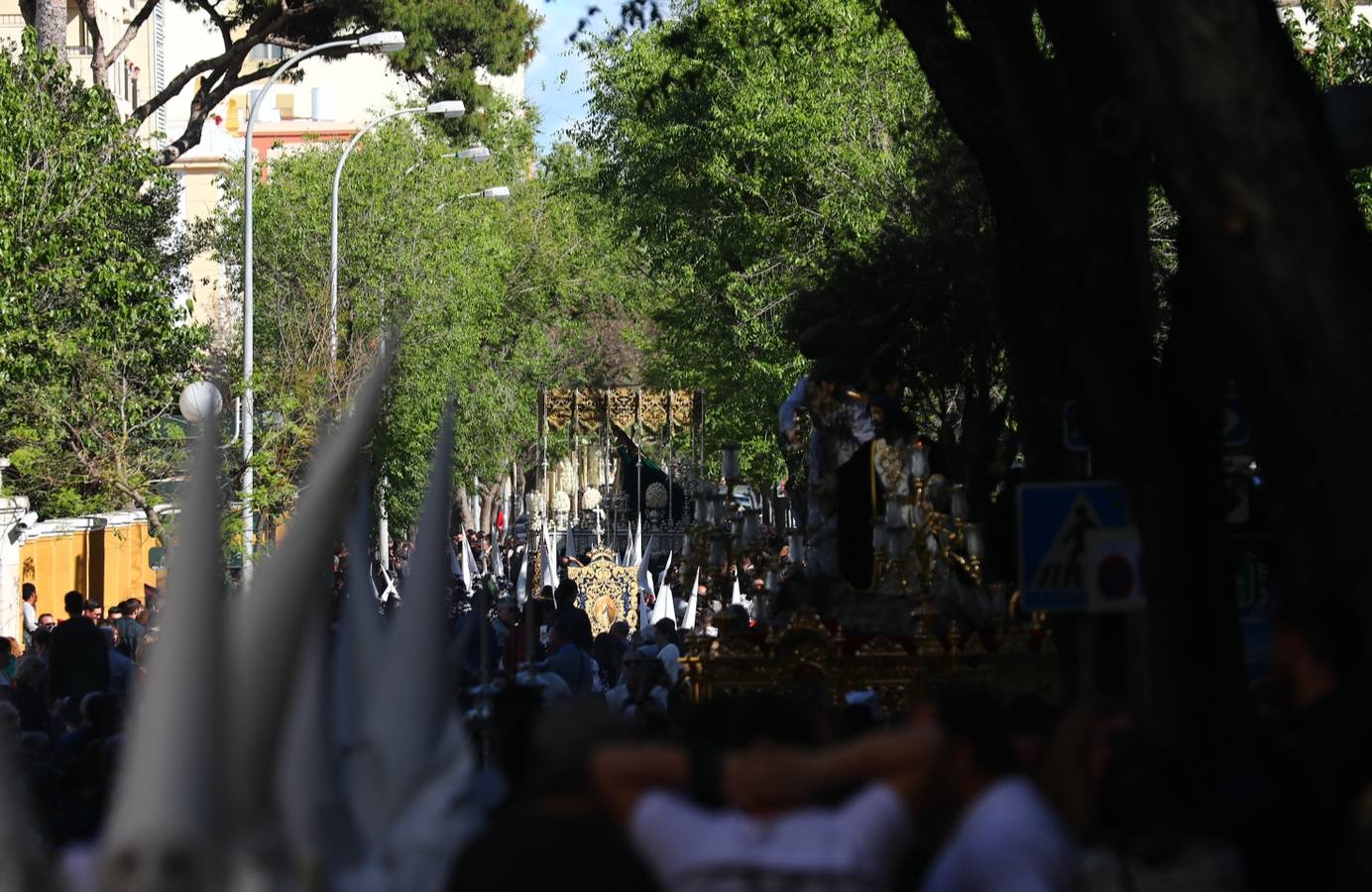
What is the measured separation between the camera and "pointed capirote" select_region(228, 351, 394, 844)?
4.65 m

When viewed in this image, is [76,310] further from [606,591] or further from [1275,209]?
[1275,209]

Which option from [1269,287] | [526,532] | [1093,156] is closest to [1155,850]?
[1269,287]

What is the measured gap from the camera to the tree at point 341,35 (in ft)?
108

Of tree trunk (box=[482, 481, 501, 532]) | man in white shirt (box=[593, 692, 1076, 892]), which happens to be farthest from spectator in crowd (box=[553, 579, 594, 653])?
tree trunk (box=[482, 481, 501, 532])

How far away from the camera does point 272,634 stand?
15.8 ft

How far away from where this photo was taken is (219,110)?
8288 cm

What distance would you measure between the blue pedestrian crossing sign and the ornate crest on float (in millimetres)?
17376

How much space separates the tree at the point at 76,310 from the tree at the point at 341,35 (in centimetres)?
257

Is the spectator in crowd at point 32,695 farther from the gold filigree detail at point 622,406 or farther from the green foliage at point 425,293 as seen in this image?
the gold filigree detail at point 622,406

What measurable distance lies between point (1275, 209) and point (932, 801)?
1.85 m

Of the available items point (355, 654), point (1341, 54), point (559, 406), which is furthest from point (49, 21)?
point (355, 654)

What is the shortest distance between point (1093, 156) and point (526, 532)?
29326mm

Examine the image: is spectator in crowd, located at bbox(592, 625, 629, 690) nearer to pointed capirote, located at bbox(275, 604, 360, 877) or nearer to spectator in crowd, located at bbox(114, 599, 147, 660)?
spectator in crowd, located at bbox(114, 599, 147, 660)

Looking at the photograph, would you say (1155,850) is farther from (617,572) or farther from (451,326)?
(451,326)
